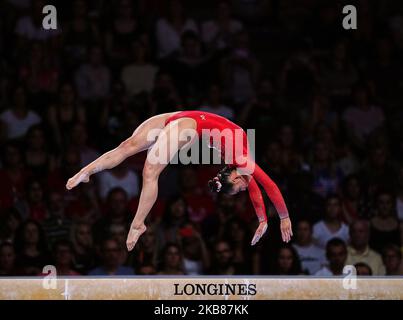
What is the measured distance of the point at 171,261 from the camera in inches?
380

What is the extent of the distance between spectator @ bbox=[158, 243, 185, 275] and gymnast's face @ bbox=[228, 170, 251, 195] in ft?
6.49

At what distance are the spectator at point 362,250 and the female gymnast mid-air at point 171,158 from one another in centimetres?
212

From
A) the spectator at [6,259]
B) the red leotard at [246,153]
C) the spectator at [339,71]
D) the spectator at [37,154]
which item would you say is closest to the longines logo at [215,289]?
the red leotard at [246,153]

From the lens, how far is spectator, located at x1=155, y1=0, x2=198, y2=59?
1186 cm

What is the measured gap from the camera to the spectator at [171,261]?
965 cm

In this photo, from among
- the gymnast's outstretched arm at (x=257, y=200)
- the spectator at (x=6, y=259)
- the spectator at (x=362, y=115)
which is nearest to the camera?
Result: the gymnast's outstretched arm at (x=257, y=200)

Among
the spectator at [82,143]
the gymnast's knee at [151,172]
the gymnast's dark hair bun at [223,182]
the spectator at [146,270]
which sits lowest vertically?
the spectator at [146,270]

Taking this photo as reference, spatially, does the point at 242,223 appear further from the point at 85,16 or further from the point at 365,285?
the point at 85,16

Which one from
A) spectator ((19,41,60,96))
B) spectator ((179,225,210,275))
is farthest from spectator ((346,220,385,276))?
spectator ((19,41,60,96))

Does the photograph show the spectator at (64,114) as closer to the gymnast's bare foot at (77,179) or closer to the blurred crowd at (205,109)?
the blurred crowd at (205,109)

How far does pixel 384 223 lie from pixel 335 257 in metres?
0.71

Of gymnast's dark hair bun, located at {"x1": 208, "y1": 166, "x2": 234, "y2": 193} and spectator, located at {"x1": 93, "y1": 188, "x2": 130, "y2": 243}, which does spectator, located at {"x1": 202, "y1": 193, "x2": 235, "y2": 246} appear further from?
gymnast's dark hair bun, located at {"x1": 208, "y1": 166, "x2": 234, "y2": 193}

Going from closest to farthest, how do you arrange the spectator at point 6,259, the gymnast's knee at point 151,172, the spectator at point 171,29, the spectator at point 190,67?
1. the gymnast's knee at point 151,172
2. the spectator at point 6,259
3. the spectator at point 190,67
4. the spectator at point 171,29

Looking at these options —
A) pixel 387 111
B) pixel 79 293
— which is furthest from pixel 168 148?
pixel 387 111
